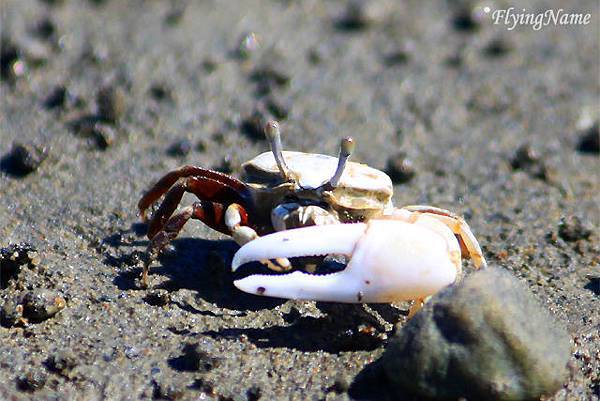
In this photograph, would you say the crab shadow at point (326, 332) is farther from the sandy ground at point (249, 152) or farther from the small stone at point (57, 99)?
the small stone at point (57, 99)

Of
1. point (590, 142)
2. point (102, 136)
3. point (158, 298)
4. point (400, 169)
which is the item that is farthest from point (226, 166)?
point (590, 142)

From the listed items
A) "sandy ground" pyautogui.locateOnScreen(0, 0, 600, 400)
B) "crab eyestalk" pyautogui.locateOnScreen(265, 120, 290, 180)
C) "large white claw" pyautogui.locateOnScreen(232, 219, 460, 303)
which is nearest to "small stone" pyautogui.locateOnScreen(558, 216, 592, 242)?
"sandy ground" pyautogui.locateOnScreen(0, 0, 600, 400)

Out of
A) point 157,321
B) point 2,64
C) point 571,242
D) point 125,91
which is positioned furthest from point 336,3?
point 157,321

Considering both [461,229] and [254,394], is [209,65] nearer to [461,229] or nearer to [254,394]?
[461,229]

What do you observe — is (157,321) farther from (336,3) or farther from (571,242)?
(336,3)

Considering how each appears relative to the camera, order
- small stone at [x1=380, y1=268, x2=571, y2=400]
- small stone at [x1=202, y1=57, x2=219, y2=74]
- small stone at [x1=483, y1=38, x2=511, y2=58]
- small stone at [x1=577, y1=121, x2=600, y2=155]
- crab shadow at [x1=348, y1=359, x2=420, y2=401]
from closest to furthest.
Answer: small stone at [x1=380, y1=268, x2=571, y2=400], crab shadow at [x1=348, y1=359, x2=420, y2=401], small stone at [x1=577, y1=121, x2=600, y2=155], small stone at [x1=202, y1=57, x2=219, y2=74], small stone at [x1=483, y1=38, x2=511, y2=58]

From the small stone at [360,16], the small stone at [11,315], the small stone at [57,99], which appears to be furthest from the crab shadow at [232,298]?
the small stone at [360,16]

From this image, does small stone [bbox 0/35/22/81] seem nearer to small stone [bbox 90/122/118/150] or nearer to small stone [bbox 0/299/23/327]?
small stone [bbox 90/122/118/150]
